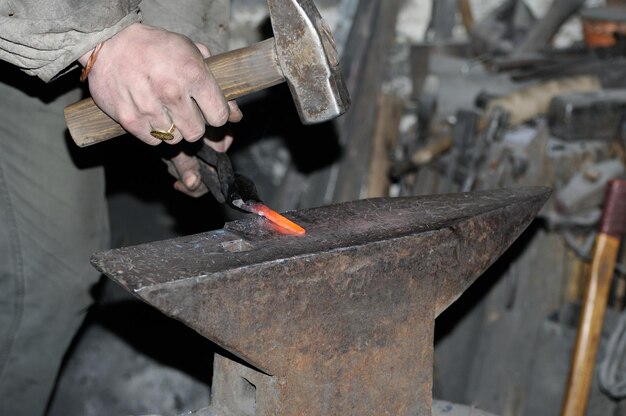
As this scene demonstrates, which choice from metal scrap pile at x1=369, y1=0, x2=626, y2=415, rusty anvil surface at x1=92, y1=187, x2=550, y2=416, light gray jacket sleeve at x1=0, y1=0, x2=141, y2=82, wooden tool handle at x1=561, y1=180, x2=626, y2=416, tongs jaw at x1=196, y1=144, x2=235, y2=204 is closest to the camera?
rusty anvil surface at x1=92, y1=187, x2=550, y2=416

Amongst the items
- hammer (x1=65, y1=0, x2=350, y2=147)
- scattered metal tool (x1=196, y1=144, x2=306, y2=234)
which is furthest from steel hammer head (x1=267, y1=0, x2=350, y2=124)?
scattered metal tool (x1=196, y1=144, x2=306, y2=234)

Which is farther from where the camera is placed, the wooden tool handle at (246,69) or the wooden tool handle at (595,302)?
the wooden tool handle at (595,302)

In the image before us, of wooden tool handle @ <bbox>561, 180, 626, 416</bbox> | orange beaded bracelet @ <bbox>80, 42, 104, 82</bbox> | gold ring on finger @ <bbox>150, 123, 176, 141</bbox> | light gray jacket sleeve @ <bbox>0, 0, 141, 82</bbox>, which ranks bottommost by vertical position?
wooden tool handle @ <bbox>561, 180, 626, 416</bbox>

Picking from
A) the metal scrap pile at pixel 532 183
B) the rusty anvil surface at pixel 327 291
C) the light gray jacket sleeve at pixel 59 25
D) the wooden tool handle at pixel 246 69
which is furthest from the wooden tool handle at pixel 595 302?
the light gray jacket sleeve at pixel 59 25

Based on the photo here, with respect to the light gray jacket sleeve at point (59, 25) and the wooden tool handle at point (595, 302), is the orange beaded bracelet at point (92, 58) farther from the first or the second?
the wooden tool handle at point (595, 302)

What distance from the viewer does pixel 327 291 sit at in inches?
52.8

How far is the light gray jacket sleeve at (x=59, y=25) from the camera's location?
1.36m

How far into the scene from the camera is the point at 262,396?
4.47 ft

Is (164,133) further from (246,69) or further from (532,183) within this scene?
(532,183)

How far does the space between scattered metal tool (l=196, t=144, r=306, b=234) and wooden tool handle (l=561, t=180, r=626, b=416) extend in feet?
4.09

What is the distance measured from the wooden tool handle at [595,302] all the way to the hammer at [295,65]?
1.25 metres

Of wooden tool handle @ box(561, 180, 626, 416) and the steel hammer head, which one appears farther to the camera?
wooden tool handle @ box(561, 180, 626, 416)

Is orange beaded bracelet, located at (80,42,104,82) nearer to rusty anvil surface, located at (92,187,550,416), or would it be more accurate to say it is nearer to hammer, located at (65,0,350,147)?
hammer, located at (65,0,350,147)

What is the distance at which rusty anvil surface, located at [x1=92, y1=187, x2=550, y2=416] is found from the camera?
1.25 m
